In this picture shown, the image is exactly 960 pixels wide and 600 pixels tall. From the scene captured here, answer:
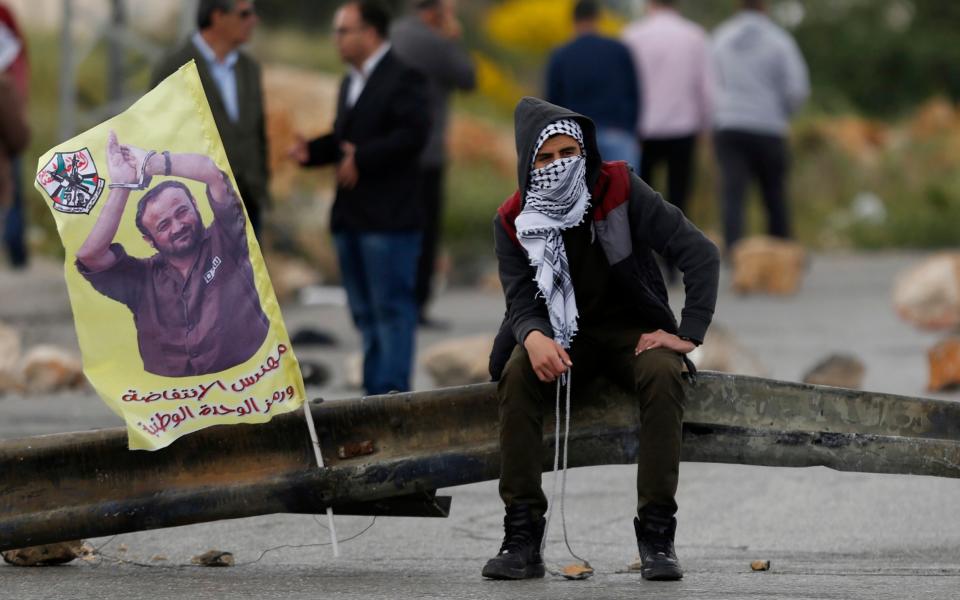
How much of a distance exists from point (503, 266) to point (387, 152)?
111 inches

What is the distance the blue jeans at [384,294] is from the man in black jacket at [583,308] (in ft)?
9.38

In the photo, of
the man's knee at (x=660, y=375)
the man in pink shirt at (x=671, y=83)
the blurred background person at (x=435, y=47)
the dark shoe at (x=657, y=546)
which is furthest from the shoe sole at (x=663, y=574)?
the man in pink shirt at (x=671, y=83)

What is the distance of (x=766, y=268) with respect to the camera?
16203 millimetres

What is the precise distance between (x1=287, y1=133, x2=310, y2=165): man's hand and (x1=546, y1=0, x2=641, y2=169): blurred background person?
496 centimetres

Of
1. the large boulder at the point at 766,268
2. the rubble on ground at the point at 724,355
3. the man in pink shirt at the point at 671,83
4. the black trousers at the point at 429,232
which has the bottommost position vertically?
the rubble on ground at the point at 724,355

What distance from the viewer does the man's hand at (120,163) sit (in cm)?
610

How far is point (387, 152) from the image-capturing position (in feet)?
29.6

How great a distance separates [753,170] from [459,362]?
252 inches

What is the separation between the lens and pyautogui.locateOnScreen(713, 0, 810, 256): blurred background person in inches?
630

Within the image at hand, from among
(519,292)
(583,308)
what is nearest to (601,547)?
(583,308)

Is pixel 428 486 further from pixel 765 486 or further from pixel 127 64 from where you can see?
pixel 127 64

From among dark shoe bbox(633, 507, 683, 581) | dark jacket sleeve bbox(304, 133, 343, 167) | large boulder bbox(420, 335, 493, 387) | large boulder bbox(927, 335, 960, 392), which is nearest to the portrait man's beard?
dark shoe bbox(633, 507, 683, 581)

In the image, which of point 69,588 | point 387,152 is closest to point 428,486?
point 69,588

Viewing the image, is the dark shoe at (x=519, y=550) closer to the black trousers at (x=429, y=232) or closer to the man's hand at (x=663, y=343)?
the man's hand at (x=663, y=343)
